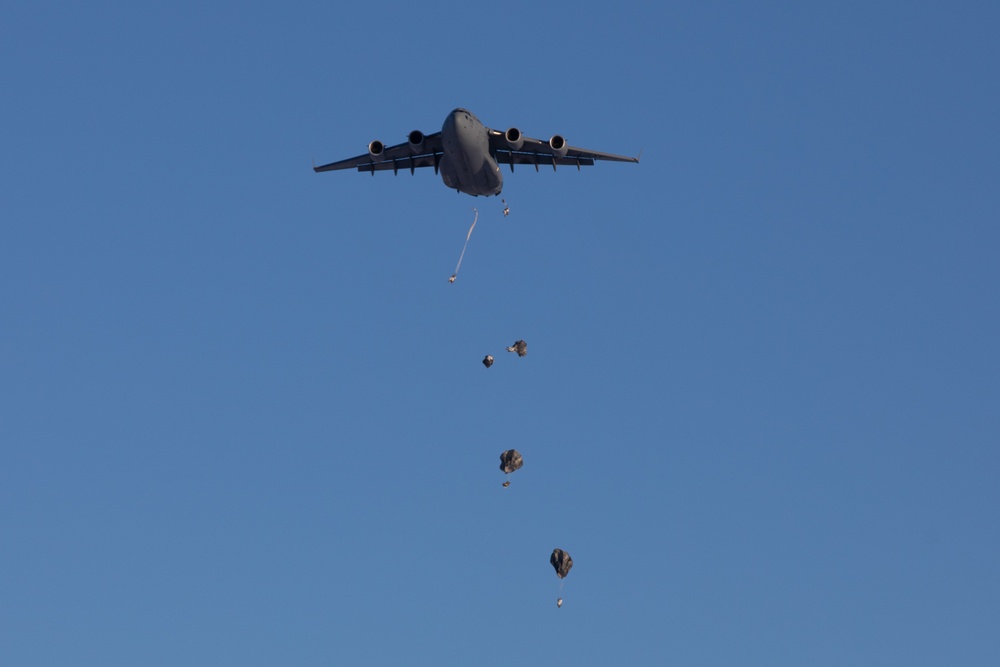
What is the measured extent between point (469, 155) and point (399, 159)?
8.47 m

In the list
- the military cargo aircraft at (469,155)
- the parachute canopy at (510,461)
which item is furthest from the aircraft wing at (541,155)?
the parachute canopy at (510,461)

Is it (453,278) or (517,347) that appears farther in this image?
(517,347)

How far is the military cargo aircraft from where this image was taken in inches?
3214

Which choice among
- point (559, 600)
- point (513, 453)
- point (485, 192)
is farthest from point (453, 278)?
point (559, 600)

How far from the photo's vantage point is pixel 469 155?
270ft

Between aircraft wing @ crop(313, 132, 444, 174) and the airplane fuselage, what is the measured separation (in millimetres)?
2302

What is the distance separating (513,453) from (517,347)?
569cm

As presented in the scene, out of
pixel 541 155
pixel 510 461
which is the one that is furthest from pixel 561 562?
pixel 541 155

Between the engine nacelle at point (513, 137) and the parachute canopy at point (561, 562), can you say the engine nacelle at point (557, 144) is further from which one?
the parachute canopy at point (561, 562)

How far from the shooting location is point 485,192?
8675 centimetres

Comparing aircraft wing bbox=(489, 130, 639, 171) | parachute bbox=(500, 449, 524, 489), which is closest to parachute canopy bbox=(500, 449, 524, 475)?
parachute bbox=(500, 449, 524, 489)

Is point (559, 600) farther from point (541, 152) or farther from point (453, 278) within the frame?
point (541, 152)

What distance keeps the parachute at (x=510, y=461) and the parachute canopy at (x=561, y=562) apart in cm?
488

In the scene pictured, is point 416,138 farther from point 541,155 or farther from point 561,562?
point 561,562
